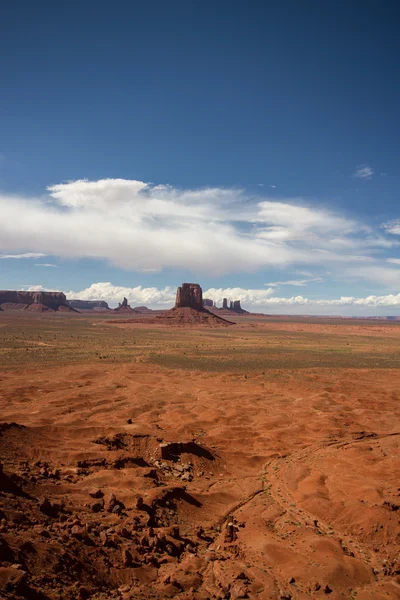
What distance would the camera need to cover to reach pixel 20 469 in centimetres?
1075

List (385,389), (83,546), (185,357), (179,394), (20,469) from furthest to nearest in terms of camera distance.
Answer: (185,357) < (385,389) < (179,394) < (20,469) < (83,546)

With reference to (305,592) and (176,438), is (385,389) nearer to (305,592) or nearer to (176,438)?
(176,438)

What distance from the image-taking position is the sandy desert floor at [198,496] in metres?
7.38

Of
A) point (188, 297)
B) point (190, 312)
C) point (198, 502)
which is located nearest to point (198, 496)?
point (198, 502)

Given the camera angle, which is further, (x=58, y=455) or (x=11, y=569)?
(x=58, y=455)

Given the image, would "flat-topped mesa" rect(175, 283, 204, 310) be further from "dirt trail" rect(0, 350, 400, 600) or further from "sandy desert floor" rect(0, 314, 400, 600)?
"dirt trail" rect(0, 350, 400, 600)

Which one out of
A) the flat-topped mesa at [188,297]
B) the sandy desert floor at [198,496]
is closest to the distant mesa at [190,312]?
the flat-topped mesa at [188,297]

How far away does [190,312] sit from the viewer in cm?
14562

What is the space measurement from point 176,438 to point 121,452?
12.7ft

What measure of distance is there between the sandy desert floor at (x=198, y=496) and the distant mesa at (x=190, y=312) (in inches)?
4305

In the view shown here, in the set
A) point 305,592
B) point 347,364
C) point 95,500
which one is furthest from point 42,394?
point 347,364

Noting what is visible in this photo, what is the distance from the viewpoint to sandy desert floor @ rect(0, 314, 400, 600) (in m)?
7.38

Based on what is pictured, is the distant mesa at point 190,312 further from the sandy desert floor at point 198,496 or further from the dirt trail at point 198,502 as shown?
the dirt trail at point 198,502

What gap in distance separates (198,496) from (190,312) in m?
134
